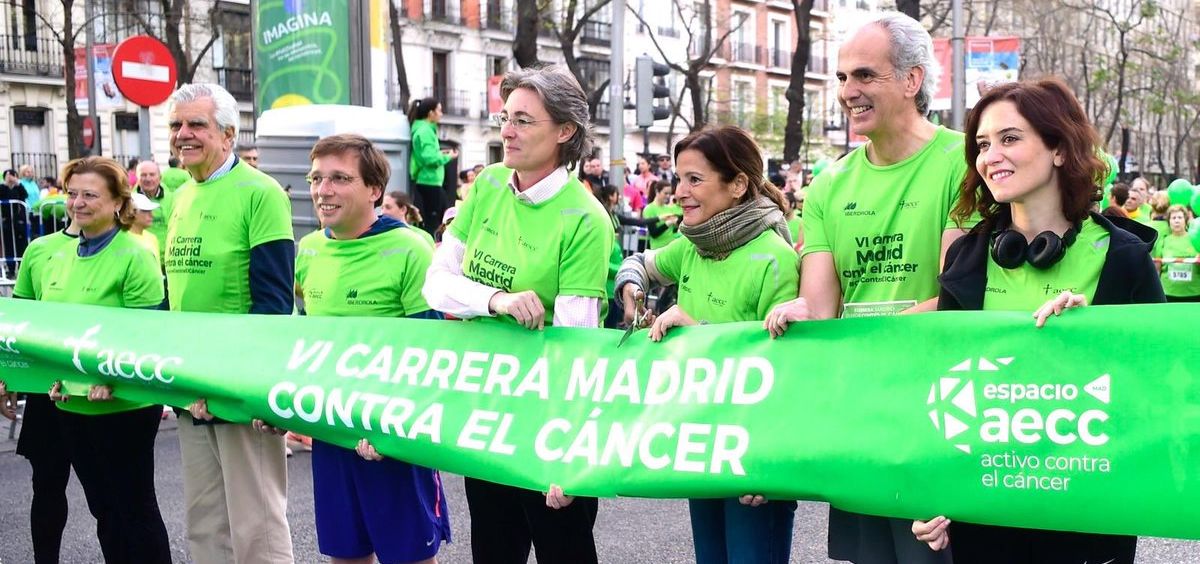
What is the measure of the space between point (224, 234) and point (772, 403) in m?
2.18

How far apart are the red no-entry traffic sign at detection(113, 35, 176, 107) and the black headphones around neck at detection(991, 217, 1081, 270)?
32.4 ft

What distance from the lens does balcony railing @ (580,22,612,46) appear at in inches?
2281

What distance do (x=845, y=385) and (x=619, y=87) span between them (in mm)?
13507

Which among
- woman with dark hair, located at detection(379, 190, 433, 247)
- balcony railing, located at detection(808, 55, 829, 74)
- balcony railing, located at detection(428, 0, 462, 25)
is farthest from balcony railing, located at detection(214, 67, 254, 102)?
woman with dark hair, located at detection(379, 190, 433, 247)

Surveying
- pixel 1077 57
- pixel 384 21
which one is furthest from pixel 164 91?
pixel 1077 57

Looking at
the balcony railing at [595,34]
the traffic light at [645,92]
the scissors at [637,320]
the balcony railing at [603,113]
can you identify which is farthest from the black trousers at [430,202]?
the balcony railing at [595,34]

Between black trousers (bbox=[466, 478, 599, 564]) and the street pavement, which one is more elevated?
black trousers (bbox=[466, 478, 599, 564])

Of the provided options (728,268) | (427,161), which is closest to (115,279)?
(728,268)

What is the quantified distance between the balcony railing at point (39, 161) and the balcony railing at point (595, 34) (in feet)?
76.3

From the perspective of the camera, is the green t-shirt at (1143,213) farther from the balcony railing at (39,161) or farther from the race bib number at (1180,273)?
Answer: the balcony railing at (39,161)

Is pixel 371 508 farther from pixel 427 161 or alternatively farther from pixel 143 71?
pixel 427 161

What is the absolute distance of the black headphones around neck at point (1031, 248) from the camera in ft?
10.3

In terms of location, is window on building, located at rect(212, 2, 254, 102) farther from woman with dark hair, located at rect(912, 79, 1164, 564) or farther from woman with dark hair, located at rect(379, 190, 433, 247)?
woman with dark hair, located at rect(912, 79, 1164, 564)

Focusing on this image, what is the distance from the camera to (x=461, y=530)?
6734 mm
